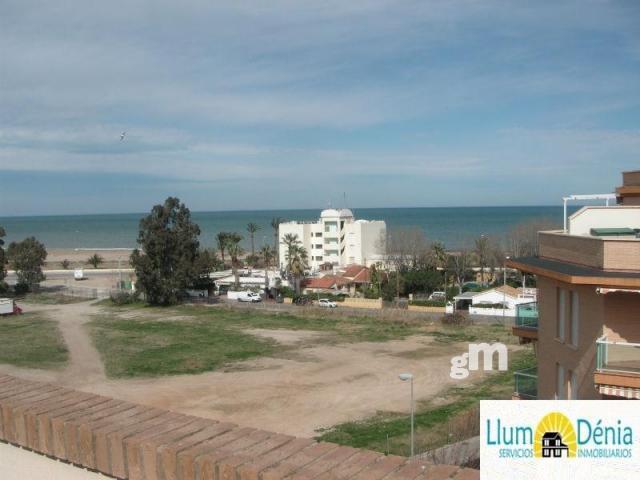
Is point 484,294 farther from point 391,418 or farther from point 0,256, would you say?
point 0,256

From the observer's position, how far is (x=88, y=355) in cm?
4194

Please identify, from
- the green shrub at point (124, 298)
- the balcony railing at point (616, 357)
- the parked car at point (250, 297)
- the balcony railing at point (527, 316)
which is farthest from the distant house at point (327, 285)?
the balcony railing at point (616, 357)

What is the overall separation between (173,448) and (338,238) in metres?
85.8

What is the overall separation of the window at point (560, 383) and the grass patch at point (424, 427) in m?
8.89

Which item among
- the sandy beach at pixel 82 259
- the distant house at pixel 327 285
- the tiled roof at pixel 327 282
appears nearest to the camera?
the distant house at pixel 327 285

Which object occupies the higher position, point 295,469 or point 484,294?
point 295,469

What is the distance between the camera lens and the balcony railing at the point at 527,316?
15.5m

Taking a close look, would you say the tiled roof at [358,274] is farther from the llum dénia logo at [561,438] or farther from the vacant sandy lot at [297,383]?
the llum dénia logo at [561,438]

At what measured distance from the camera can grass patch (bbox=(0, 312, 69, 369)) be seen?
4009 centimetres

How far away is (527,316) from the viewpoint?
15.7m

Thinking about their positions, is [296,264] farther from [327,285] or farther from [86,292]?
[86,292]

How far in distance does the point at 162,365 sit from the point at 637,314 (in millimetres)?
32607

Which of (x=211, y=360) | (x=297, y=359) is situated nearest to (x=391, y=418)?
(x=297, y=359)

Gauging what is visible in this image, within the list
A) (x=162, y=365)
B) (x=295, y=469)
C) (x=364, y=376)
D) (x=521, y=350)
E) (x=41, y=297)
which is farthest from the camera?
(x=41, y=297)
